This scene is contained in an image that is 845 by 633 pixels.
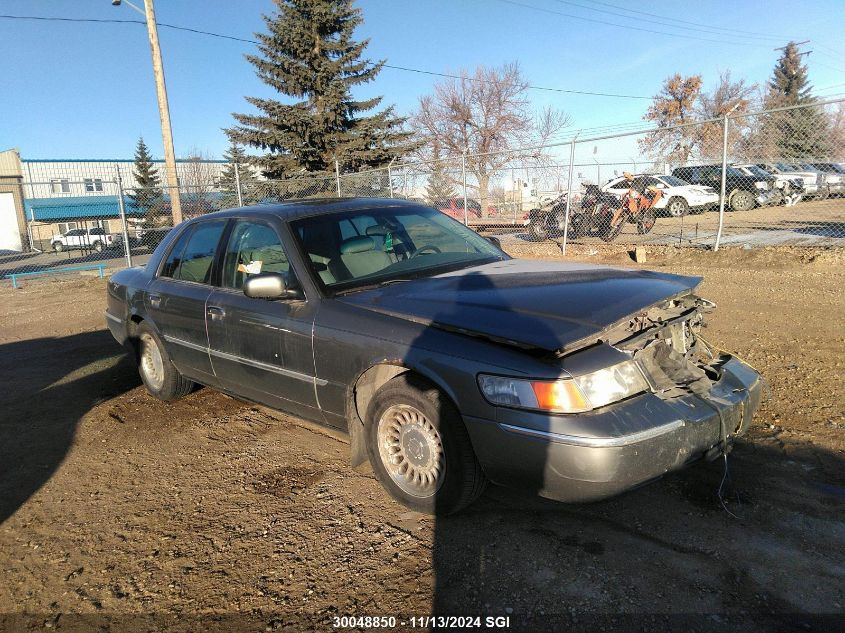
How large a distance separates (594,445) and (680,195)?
15130 millimetres

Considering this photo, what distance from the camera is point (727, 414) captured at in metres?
2.81

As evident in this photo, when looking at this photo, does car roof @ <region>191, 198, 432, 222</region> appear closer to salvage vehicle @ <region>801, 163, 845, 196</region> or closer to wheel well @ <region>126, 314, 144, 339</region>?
wheel well @ <region>126, 314, 144, 339</region>

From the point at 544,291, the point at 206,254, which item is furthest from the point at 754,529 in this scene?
the point at 206,254

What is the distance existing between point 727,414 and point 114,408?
185 inches

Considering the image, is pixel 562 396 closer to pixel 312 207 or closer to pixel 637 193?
pixel 312 207

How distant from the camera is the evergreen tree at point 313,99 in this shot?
23.2 meters

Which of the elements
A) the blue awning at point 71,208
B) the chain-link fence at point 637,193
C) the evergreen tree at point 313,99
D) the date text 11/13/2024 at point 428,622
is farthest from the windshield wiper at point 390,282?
the blue awning at point 71,208

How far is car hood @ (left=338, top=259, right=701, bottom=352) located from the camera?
2574 millimetres

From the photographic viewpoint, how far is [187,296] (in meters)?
4.34

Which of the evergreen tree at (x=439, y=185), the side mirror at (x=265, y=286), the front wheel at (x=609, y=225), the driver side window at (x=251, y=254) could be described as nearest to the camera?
the side mirror at (x=265, y=286)

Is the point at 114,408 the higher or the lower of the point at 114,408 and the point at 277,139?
the lower

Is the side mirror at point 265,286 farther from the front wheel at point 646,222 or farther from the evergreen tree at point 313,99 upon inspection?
the evergreen tree at point 313,99

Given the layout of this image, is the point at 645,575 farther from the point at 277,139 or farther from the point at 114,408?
the point at 277,139

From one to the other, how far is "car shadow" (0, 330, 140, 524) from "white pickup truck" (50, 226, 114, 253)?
69.5 feet
